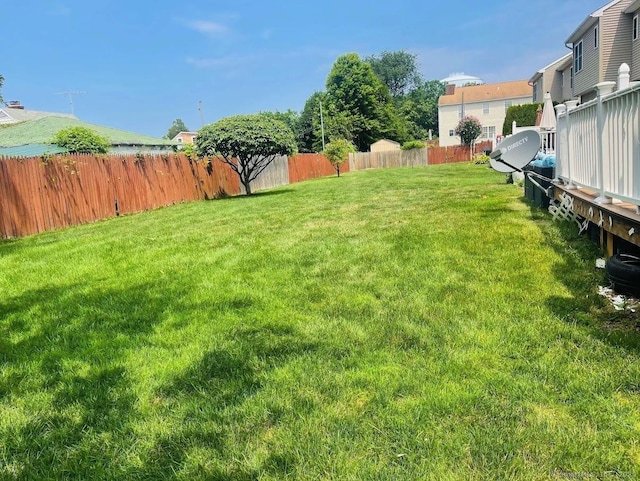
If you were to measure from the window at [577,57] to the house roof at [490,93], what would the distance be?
28167mm

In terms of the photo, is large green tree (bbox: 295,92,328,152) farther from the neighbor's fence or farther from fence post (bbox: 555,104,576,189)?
fence post (bbox: 555,104,576,189)

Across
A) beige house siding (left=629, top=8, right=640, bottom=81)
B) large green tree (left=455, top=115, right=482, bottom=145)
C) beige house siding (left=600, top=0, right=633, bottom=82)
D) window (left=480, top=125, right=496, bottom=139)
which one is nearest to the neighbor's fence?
large green tree (left=455, top=115, right=482, bottom=145)

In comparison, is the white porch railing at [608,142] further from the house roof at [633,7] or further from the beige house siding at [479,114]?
the beige house siding at [479,114]

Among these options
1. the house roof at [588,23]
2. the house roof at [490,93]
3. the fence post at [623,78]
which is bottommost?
the fence post at [623,78]

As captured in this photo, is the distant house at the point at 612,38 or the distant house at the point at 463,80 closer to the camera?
the distant house at the point at 612,38

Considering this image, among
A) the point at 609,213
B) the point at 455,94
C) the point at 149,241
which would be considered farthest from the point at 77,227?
the point at 455,94

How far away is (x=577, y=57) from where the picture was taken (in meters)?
21.6

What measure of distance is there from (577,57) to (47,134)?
26.6 metres

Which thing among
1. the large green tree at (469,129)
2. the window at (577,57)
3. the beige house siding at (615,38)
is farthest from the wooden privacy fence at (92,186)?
the large green tree at (469,129)

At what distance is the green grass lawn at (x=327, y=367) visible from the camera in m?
1.80

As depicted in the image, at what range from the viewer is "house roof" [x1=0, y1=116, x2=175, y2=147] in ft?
71.3

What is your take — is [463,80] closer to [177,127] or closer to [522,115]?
[522,115]

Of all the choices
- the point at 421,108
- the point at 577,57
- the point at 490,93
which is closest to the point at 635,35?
the point at 577,57

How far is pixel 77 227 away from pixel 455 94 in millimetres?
49526
